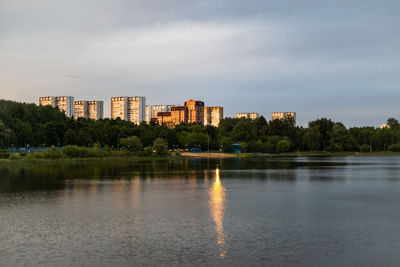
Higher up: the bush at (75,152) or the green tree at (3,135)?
the green tree at (3,135)

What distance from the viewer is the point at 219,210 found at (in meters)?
30.9

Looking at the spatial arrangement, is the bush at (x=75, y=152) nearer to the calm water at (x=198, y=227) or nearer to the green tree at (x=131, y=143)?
the green tree at (x=131, y=143)

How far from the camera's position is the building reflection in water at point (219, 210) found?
20686mm

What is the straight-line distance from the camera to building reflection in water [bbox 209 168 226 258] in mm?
20686

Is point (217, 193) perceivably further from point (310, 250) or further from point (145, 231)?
point (310, 250)

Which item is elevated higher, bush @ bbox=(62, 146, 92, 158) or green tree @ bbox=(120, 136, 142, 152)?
green tree @ bbox=(120, 136, 142, 152)

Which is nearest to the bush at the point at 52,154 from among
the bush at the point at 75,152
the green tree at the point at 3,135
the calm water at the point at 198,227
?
the bush at the point at 75,152

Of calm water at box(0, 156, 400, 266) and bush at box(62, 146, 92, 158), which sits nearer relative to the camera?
calm water at box(0, 156, 400, 266)

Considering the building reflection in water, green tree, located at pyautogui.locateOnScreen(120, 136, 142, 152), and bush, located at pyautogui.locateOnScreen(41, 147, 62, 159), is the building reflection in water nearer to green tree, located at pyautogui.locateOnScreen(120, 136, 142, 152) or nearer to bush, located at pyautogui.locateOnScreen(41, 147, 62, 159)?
bush, located at pyautogui.locateOnScreen(41, 147, 62, 159)

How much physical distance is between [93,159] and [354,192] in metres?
87.2

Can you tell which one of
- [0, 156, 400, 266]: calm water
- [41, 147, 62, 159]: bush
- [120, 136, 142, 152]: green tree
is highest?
[120, 136, 142, 152]: green tree

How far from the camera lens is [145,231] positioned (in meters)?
23.5

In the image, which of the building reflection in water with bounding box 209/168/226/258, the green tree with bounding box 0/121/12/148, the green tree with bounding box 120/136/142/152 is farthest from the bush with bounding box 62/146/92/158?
the building reflection in water with bounding box 209/168/226/258

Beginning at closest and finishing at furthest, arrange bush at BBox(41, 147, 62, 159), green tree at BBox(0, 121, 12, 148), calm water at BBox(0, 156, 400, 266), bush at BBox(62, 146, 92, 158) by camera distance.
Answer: calm water at BBox(0, 156, 400, 266), bush at BBox(41, 147, 62, 159), green tree at BBox(0, 121, 12, 148), bush at BBox(62, 146, 92, 158)
